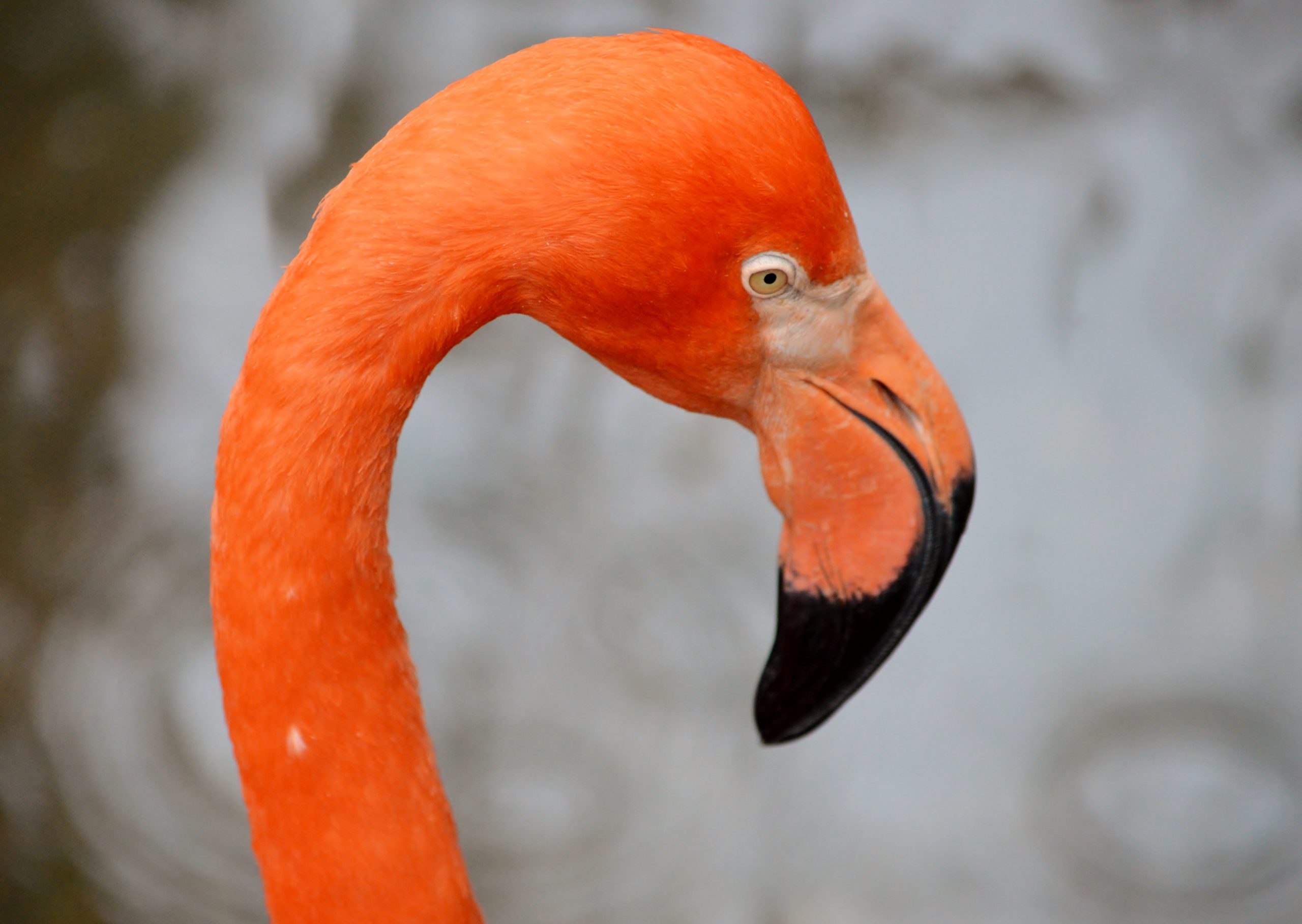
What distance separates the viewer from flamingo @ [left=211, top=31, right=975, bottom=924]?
42.9 inches

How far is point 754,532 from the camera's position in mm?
3209

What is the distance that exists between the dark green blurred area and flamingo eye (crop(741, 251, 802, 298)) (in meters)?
2.35

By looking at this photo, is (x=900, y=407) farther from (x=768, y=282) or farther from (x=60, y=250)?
(x=60, y=250)

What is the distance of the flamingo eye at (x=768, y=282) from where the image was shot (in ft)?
3.95

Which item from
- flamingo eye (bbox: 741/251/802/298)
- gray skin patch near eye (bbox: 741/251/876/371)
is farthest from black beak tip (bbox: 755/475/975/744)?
flamingo eye (bbox: 741/251/802/298)

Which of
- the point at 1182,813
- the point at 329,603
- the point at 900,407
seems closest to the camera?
the point at 329,603

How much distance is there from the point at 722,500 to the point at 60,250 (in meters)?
1.93

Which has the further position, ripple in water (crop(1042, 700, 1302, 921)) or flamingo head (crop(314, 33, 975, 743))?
ripple in water (crop(1042, 700, 1302, 921))

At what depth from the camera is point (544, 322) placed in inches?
48.4

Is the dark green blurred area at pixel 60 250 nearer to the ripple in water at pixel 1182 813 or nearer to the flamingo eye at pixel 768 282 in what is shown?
the flamingo eye at pixel 768 282

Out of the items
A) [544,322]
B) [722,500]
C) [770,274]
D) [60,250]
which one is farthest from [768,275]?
[60,250]

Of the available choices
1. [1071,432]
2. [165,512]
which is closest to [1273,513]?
[1071,432]

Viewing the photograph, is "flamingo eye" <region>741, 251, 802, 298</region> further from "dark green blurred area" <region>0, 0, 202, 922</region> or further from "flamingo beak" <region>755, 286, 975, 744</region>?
"dark green blurred area" <region>0, 0, 202, 922</region>

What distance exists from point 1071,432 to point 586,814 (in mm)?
1746
